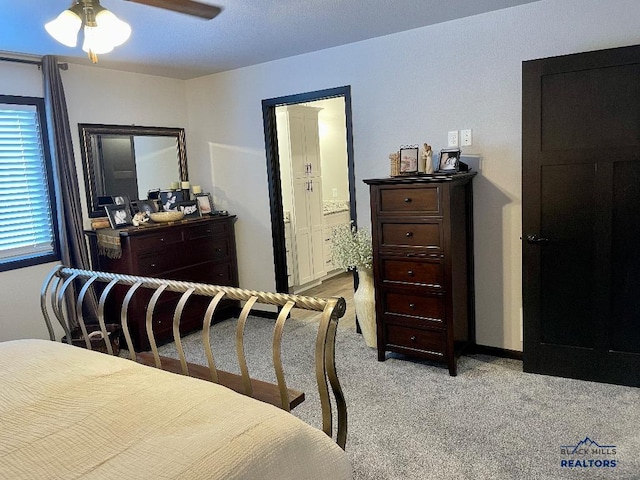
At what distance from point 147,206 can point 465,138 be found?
279 centimetres

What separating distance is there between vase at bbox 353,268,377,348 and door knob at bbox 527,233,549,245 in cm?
116

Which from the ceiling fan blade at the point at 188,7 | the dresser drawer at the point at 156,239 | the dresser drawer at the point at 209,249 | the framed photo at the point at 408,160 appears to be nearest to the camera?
the ceiling fan blade at the point at 188,7

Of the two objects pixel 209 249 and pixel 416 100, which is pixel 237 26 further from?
pixel 209 249

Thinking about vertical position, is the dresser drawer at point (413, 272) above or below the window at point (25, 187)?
below

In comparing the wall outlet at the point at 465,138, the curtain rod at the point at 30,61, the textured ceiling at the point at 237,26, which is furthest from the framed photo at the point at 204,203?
the wall outlet at the point at 465,138

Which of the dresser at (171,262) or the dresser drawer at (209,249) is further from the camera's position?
the dresser drawer at (209,249)

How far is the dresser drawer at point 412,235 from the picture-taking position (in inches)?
123

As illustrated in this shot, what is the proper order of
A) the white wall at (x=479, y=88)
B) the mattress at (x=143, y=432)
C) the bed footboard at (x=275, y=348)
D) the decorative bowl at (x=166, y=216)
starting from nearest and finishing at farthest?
the mattress at (x=143, y=432) < the bed footboard at (x=275, y=348) < the white wall at (x=479, y=88) < the decorative bowl at (x=166, y=216)

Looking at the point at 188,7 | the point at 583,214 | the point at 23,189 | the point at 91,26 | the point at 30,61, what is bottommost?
the point at 583,214

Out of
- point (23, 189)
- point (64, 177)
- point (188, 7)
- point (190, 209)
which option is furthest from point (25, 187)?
point (188, 7)

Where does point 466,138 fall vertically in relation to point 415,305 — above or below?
above

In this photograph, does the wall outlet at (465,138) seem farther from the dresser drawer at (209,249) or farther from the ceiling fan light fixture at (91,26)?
the dresser drawer at (209,249)

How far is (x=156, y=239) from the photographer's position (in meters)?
4.02

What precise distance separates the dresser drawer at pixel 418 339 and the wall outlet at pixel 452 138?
1333 mm
